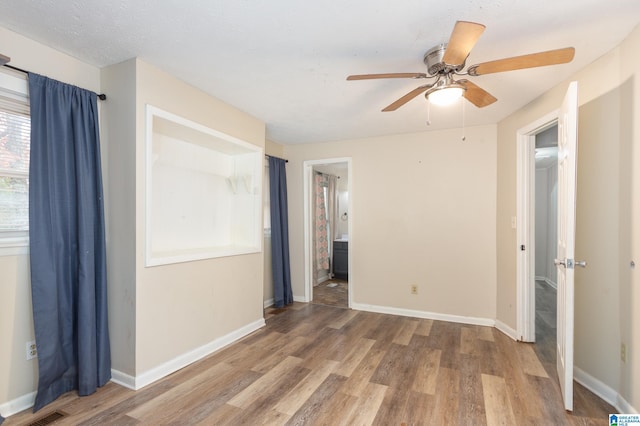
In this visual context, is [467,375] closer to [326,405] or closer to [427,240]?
[326,405]

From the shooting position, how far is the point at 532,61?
1.67 metres

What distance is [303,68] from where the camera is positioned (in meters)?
2.33

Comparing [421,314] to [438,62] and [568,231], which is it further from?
[438,62]

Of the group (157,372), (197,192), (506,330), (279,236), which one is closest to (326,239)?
(279,236)

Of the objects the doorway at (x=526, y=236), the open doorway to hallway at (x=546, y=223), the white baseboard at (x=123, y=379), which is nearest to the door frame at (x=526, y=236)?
the doorway at (x=526, y=236)

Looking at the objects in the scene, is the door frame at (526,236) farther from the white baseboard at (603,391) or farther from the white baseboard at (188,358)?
the white baseboard at (188,358)

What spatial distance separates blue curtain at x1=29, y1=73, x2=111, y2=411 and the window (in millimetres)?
110

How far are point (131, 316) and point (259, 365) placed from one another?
110 centimetres

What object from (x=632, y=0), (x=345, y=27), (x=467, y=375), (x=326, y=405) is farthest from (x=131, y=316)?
(x=632, y=0)

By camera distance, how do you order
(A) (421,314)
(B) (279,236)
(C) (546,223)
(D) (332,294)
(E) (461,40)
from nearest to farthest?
(E) (461,40), (A) (421,314), (B) (279,236), (D) (332,294), (C) (546,223)

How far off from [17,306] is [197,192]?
167 cm

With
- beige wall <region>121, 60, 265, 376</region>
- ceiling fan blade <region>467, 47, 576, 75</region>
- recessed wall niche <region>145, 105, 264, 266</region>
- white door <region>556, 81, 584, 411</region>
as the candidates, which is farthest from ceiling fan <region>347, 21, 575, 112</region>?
recessed wall niche <region>145, 105, 264, 266</region>

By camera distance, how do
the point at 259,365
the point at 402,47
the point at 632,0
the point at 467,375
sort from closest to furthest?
the point at 632,0, the point at 402,47, the point at 467,375, the point at 259,365

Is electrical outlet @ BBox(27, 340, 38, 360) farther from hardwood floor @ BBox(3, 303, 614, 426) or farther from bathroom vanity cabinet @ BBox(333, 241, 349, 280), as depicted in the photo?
bathroom vanity cabinet @ BBox(333, 241, 349, 280)
